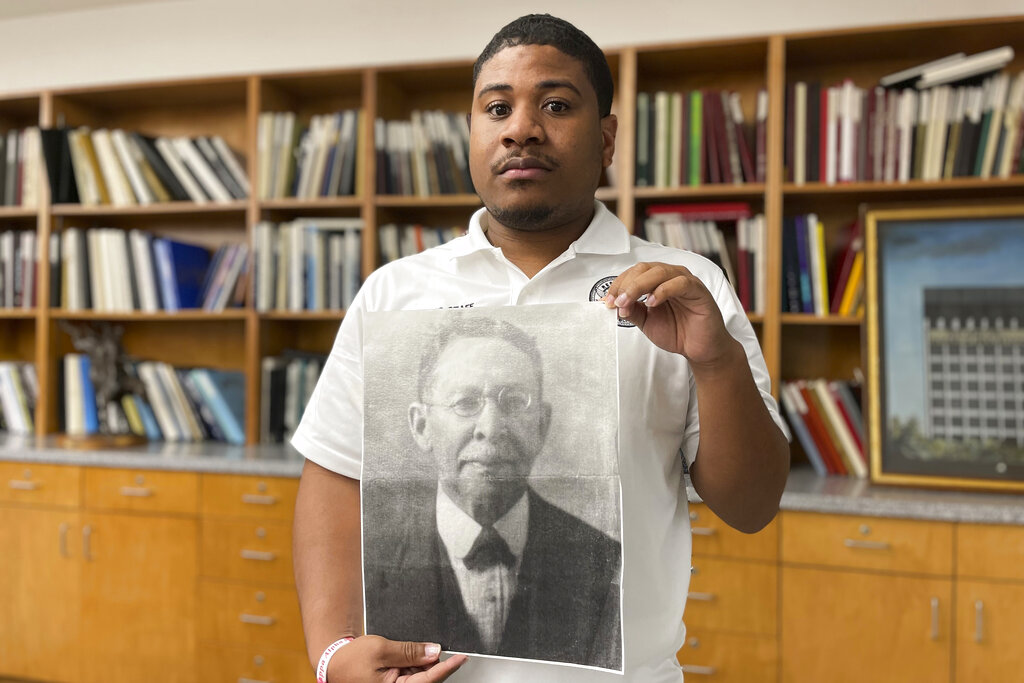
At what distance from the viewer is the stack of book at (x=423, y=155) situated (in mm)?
2764

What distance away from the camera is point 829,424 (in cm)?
246

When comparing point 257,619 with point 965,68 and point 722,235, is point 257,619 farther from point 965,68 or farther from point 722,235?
point 965,68

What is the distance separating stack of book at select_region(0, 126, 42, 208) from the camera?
10.4 feet

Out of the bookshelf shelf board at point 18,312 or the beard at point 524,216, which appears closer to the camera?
the beard at point 524,216

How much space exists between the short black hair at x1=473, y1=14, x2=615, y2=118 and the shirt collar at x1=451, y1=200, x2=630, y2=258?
134 mm

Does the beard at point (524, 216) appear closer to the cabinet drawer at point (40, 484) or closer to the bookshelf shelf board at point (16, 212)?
the cabinet drawer at point (40, 484)

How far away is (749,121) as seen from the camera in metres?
2.74

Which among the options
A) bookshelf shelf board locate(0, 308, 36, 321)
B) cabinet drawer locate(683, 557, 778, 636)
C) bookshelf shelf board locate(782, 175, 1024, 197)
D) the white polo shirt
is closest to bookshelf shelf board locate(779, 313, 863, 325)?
bookshelf shelf board locate(782, 175, 1024, 197)

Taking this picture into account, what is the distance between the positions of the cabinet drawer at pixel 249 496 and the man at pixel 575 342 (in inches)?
64.0

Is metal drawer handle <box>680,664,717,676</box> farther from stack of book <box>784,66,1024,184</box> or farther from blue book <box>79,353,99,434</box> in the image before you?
blue book <box>79,353,99,434</box>

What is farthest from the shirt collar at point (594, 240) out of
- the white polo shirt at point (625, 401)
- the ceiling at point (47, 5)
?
the ceiling at point (47, 5)

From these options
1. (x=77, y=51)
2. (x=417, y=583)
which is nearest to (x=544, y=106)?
(x=417, y=583)

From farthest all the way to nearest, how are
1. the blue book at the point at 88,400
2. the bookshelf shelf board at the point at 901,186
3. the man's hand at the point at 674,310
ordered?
1. the blue book at the point at 88,400
2. the bookshelf shelf board at the point at 901,186
3. the man's hand at the point at 674,310

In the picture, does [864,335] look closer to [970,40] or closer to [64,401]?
[970,40]
